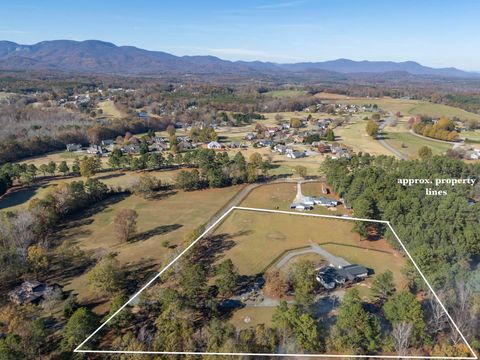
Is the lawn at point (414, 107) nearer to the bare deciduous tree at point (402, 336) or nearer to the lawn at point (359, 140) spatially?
the lawn at point (359, 140)

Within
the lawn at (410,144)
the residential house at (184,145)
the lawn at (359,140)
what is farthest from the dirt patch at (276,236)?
the lawn at (410,144)

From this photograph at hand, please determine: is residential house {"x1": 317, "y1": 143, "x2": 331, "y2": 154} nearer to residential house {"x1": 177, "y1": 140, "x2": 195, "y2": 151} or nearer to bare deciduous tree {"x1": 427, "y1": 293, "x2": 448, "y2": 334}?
residential house {"x1": 177, "y1": 140, "x2": 195, "y2": 151}

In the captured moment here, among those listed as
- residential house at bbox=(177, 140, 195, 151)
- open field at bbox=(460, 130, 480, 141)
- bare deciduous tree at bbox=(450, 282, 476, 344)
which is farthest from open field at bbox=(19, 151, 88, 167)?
open field at bbox=(460, 130, 480, 141)

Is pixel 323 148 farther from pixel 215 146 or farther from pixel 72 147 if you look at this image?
pixel 72 147

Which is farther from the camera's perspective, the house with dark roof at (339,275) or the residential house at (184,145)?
the residential house at (184,145)

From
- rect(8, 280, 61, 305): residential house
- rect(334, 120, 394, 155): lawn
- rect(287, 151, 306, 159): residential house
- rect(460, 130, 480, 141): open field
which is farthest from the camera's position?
rect(460, 130, 480, 141): open field
